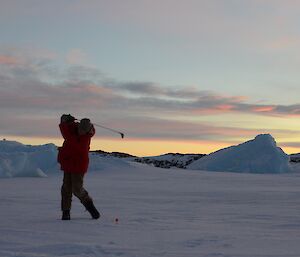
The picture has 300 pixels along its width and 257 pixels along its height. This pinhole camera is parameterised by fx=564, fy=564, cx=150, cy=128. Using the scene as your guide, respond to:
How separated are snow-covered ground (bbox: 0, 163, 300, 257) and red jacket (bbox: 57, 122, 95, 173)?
72 centimetres

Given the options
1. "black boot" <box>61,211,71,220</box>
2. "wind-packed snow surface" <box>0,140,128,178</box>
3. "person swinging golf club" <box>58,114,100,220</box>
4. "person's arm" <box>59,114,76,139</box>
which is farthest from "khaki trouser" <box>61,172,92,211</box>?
"wind-packed snow surface" <box>0,140,128,178</box>

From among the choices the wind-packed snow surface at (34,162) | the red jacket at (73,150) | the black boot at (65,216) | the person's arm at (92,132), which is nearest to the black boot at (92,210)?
the black boot at (65,216)

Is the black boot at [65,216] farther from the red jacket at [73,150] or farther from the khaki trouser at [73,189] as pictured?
the red jacket at [73,150]

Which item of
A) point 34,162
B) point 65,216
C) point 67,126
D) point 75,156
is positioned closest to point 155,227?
point 65,216

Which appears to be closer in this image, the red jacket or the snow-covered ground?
the snow-covered ground

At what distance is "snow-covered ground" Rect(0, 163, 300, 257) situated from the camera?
5.09 m

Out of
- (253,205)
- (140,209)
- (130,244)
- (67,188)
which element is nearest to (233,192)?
(253,205)

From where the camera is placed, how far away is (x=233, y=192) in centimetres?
1338

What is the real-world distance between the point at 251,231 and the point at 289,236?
0.51m

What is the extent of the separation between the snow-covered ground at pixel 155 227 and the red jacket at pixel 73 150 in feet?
2.35

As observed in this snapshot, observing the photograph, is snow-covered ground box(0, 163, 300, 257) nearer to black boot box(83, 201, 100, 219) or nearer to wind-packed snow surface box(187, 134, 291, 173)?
black boot box(83, 201, 100, 219)

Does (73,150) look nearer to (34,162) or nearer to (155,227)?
(155,227)

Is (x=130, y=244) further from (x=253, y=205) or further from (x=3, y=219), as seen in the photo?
(x=253, y=205)

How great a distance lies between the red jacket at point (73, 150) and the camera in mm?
7703
